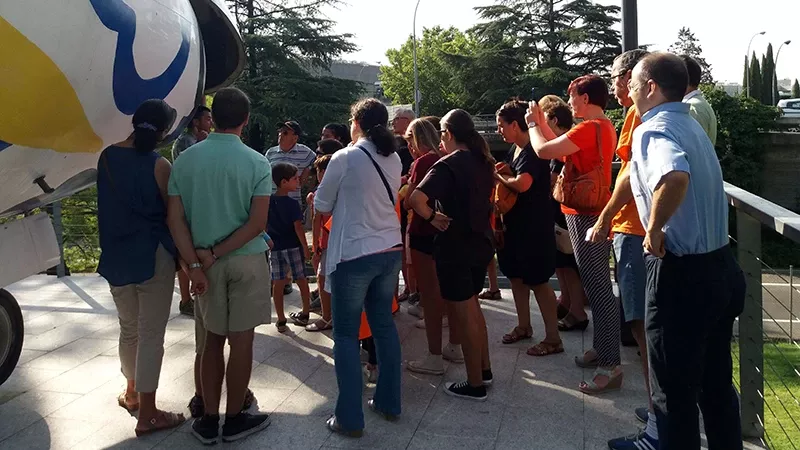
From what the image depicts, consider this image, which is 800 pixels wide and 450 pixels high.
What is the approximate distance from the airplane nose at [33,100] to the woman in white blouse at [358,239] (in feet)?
3.96

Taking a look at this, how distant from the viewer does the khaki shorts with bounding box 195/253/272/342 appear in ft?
10.9

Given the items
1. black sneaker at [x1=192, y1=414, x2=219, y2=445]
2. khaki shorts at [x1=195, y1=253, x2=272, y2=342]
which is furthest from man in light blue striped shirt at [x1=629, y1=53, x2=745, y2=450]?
black sneaker at [x1=192, y1=414, x2=219, y2=445]

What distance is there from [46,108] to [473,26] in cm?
4053

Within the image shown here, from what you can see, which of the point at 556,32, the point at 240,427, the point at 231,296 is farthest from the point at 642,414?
the point at 556,32

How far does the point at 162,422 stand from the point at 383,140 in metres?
1.94

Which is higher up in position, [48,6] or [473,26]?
[473,26]

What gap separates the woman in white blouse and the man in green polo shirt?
0.36 meters

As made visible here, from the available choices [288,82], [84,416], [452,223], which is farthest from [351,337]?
[288,82]

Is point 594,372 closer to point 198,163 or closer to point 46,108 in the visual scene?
point 198,163

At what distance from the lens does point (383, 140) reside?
137 inches

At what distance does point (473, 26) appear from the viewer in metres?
41.1

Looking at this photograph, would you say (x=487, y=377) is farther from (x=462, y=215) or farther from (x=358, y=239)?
(x=358, y=239)

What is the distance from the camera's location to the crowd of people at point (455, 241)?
254 cm

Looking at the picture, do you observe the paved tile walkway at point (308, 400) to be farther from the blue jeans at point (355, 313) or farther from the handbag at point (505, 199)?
the handbag at point (505, 199)
